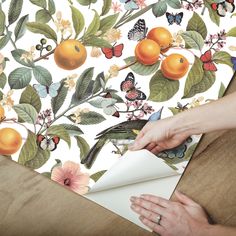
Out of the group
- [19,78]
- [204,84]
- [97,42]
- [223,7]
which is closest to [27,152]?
[19,78]

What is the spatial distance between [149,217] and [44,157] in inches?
8.3

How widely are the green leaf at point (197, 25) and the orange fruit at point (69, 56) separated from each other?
20 cm

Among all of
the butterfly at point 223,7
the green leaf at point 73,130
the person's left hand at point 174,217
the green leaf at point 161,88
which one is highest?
the butterfly at point 223,7

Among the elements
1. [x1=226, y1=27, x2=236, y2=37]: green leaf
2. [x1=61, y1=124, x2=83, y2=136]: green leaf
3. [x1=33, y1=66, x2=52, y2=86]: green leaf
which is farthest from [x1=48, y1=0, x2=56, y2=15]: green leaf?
[x1=226, y1=27, x2=236, y2=37]: green leaf

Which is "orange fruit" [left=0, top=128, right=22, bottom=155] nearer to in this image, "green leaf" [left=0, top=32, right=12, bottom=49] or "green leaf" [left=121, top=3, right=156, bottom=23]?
"green leaf" [left=0, top=32, right=12, bottom=49]

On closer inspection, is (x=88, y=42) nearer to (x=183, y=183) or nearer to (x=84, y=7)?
(x=84, y=7)

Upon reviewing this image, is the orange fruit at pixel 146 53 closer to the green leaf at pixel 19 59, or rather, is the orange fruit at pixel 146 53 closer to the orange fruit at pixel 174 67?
the orange fruit at pixel 174 67

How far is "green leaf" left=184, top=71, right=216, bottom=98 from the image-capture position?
104cm

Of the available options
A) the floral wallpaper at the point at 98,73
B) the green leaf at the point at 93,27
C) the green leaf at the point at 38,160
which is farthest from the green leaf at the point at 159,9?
the green leaf at the point at 38,160

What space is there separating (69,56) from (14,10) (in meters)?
0.13

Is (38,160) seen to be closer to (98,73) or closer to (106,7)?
(98,73)

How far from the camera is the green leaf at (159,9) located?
3.50 ft

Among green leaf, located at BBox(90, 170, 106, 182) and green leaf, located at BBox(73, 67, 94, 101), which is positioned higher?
green leaf, located at BBox(73, 67, 94, 101)

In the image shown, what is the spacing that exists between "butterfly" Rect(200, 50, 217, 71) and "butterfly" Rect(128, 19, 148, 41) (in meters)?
0.11
